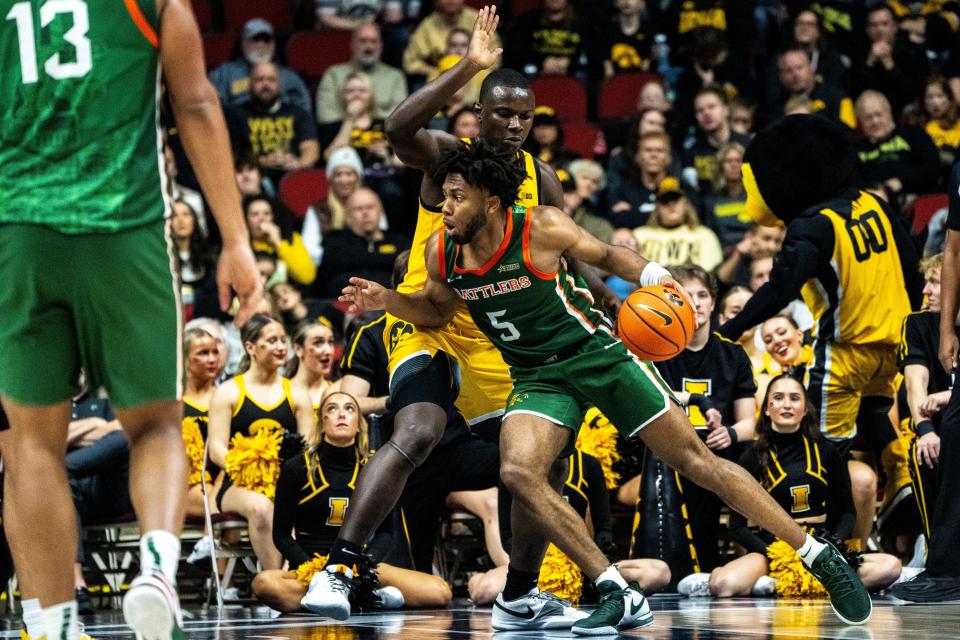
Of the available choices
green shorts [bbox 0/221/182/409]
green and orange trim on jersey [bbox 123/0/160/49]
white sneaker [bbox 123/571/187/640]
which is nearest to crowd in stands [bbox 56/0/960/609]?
green shorts [bbox 0/221/182/409]

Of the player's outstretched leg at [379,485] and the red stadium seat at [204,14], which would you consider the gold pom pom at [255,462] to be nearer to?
the player's outstretched leg at [379,485]

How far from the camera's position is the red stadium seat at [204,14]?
14227 millimetres

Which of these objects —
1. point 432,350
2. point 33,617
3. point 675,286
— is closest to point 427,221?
point 432,350

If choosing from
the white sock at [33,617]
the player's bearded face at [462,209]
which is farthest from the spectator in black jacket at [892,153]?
the white sock at [33,617]

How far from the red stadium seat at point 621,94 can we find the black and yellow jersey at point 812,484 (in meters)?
6.47

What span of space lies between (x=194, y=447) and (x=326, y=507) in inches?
48.5

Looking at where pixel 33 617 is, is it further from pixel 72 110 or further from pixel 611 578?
pixel 611 578

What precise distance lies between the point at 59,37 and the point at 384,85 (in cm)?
979

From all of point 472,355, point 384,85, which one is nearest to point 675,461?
point 472,355

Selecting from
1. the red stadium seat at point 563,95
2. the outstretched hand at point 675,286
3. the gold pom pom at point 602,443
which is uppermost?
the red stadium seat at point 563,95

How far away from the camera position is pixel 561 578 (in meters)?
6.96

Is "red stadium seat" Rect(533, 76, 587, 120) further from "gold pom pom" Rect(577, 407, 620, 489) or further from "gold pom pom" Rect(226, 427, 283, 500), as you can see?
A: "gold pom pom" Rect(226, 427, 283, 500)

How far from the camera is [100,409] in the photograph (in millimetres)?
8641

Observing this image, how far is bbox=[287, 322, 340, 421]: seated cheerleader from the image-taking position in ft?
28.9
